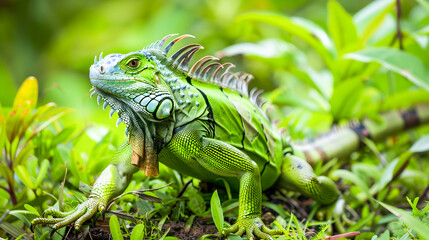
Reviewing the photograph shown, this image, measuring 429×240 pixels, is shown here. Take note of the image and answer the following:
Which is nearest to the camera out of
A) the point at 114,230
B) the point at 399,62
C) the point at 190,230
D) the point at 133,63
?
the point at 114,230

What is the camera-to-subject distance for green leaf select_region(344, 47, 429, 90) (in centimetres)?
276

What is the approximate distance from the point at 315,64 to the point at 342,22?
3006 millimetres

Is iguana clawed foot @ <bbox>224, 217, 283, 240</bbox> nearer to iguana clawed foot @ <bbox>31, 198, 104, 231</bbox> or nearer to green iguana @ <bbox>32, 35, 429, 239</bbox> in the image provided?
green iguana @ <bbox>32, 35, 429, 239</bbox>

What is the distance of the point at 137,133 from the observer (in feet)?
6.40

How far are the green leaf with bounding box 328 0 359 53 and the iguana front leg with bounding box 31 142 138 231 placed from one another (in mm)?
2234

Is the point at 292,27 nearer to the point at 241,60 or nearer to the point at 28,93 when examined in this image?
the point at 28,93

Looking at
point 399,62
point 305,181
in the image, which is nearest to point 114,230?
point 305,181

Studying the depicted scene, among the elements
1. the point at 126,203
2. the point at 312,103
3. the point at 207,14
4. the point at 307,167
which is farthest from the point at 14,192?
the point at 207,14

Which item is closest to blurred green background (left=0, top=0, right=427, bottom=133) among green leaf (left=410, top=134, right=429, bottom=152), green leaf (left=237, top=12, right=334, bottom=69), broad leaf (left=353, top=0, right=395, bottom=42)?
broad leaf (left=353, top=0, right=395, bottom=42)

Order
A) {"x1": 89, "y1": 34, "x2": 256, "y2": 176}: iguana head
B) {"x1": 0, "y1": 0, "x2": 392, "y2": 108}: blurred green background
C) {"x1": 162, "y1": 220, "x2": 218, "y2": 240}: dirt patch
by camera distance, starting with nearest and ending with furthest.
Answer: {"x1": 89, "y1": 34, "x2": 256, "y2": 176}: iguana head → {"x1": 162, "y1": 220, "x2": 218, "y2": 240}: dirt patch → {"x1": 0, "y1": 0, "x2": 392, "y2": 108}: blurred green background

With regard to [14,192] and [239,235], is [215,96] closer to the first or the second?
[239,235]

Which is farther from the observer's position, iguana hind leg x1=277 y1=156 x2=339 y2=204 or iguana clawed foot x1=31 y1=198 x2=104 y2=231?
iguana hind leg x1=277 y1=156 x2=339 y2=204

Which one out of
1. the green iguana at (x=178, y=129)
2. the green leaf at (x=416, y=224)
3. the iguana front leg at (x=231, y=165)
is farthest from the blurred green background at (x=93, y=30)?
the green leaf at (x=416, y=224)

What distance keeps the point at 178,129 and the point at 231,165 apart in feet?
1.04
